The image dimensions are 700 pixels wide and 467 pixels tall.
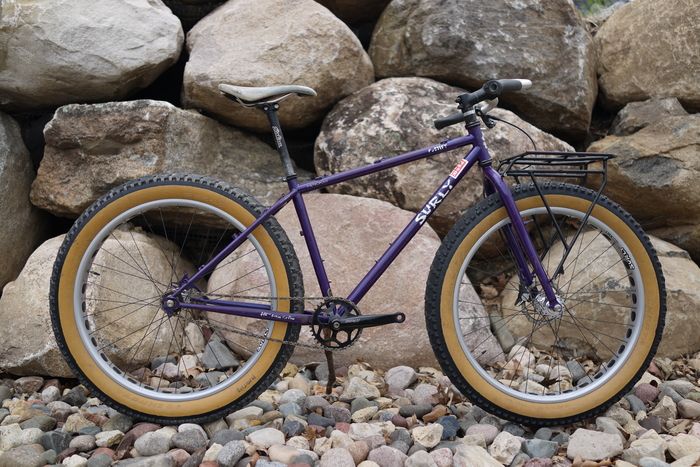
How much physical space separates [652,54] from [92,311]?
11.3 feet

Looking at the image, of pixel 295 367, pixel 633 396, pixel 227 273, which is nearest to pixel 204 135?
pixel 227 273

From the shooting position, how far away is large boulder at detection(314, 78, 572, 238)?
3.60 meters

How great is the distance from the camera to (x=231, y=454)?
237cm

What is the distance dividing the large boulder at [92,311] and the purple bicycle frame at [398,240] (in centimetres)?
68

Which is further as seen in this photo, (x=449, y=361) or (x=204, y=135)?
(x=204, y=135)

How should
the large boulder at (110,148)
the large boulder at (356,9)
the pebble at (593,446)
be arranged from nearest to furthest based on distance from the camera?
the pebble at (593,446), the large boulder at (110,148), the large boulder at (356,9)

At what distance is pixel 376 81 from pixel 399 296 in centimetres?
142

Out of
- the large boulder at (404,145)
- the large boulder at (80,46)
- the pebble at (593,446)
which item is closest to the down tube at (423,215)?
the large boulder at (404,145)

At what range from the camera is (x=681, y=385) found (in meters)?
3.10

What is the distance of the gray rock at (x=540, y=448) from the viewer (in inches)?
97.7

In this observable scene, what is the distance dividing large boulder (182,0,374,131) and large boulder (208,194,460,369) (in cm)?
60

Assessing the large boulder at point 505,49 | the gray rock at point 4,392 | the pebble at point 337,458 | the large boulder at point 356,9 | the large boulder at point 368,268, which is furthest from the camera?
the large boulder at point 356,9

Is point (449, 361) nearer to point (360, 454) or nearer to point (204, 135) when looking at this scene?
point (360, 454)

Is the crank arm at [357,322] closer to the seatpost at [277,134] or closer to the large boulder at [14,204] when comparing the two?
the seatpost at [277,134]
